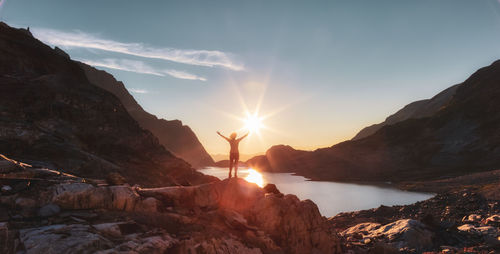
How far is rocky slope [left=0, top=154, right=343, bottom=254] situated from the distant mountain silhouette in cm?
10386

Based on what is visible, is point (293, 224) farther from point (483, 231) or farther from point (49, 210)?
point (483, 231)

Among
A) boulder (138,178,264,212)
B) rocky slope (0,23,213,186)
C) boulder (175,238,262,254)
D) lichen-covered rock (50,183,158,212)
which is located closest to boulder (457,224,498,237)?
boulder (138,178,264,212)

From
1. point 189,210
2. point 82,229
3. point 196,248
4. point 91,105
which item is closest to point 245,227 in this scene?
point 189,210

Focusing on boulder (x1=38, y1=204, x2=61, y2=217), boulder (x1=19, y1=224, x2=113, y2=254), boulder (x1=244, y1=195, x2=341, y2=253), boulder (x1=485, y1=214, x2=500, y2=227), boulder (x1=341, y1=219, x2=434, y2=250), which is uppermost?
boulder (x1=38, y1=204, x2=61, y2=217)

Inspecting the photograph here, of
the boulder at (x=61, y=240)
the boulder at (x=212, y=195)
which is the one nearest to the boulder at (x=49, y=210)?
the boulder at (x=61, y=240)

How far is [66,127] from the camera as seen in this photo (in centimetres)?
2264

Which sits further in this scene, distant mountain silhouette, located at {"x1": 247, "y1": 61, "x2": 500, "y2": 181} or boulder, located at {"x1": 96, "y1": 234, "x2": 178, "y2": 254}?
distant mountain silhouette, located at {"x1": 247, "y1": 61, "x2": 500, "y2": 181}

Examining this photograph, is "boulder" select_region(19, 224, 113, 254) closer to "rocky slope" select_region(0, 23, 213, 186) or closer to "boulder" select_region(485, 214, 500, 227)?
"rocky slope" select_region(0, 23, 213, 186)

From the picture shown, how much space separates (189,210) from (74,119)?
19.6 m

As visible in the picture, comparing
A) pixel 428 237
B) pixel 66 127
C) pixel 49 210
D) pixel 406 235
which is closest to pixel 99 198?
pixel 49 210

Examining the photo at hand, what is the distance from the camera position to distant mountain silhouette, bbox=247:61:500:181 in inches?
3939

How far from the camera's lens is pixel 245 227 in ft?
35.8

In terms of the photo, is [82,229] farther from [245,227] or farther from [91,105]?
[91,105]

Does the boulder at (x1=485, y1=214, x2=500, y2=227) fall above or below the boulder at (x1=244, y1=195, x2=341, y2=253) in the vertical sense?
below
